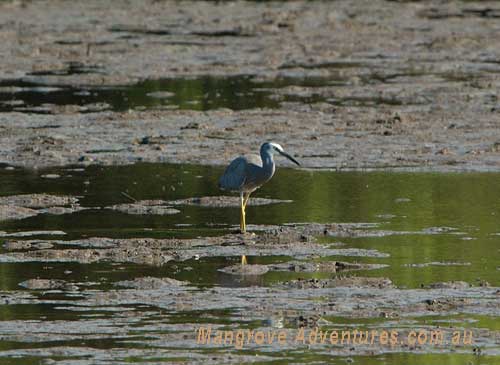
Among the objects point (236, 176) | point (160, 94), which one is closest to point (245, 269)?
point (236, 176)

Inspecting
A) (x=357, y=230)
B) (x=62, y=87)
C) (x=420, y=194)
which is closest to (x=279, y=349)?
(x=357, y=230)

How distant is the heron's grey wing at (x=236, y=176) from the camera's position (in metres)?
13.6

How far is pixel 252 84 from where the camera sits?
24312 mm

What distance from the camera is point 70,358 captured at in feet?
29.5

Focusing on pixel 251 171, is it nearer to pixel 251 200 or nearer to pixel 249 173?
pixel 249 173

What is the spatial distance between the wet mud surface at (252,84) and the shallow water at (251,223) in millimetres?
1021

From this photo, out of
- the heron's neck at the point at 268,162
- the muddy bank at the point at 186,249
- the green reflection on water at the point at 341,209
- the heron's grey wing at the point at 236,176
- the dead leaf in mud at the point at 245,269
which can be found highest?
the heron's neck at the point at 268,162

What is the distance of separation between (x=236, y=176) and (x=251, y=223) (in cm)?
49

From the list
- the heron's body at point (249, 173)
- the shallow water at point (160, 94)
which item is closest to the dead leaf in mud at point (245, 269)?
the heron's body at point (249, 173)

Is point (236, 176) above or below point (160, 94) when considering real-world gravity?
below

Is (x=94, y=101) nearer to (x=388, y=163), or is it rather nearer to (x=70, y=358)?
(x=388, y=163)

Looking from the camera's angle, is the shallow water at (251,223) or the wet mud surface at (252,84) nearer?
the shallow water at (251,223)

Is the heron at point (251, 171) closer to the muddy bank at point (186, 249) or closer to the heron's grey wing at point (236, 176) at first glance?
the heron's grey wing at point (236, 176)

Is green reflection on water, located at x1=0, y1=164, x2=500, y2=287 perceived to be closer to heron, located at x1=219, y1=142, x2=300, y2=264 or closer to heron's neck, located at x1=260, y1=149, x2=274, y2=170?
heron, located at x1=219, y1=142, x2=300, y2=264
